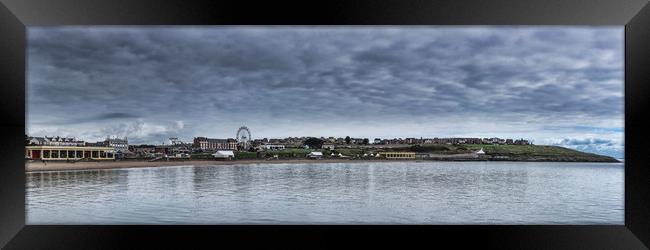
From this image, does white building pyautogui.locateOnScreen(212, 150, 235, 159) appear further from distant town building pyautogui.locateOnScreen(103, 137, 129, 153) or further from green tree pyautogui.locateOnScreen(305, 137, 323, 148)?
distant town building pyautogui.locateOnScreen(103, 137, 129, 153)

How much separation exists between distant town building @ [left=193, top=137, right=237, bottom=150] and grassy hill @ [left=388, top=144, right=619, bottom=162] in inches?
676

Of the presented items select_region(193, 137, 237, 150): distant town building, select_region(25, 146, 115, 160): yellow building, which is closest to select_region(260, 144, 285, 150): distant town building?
select_region(193, 137, 237, 150): distant town building

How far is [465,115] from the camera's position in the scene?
3969 centimetres

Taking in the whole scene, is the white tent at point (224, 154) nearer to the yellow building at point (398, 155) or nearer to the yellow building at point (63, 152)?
the yellow building at point (63, 152)

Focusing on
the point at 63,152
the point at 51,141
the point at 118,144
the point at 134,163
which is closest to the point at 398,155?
the point at 134,163

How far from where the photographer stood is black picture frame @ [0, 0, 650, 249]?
3.71 metres

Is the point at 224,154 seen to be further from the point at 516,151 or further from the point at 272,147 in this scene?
the point at 516,151

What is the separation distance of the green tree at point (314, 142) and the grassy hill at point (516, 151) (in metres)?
8.91

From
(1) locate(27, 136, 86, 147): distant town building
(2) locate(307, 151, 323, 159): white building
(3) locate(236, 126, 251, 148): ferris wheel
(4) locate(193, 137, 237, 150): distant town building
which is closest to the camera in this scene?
(1) locate(27, 136, 86, 147): distant town building

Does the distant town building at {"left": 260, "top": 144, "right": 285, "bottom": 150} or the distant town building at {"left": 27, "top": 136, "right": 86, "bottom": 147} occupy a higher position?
the distant town building at {"left": 27, "top": 136, "right": 86, "bottom": 147}

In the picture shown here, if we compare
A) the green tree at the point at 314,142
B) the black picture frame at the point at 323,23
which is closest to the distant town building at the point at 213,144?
the green tree at the point at 314,142

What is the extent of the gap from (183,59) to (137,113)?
6173 millimetres

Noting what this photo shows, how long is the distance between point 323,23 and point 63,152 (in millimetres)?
28836

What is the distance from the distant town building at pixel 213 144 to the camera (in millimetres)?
38375
